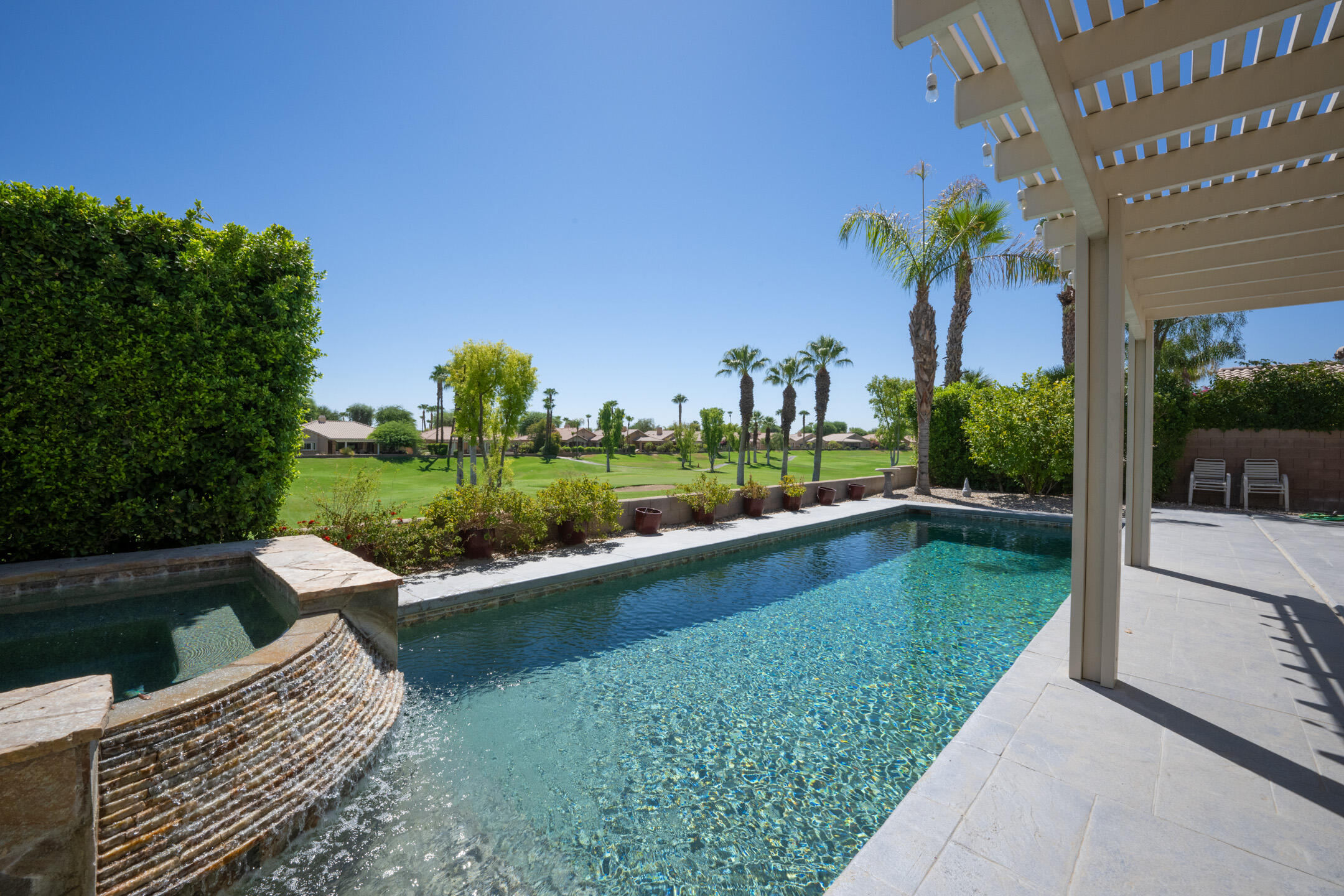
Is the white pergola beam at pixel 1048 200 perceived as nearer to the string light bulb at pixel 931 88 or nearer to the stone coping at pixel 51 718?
the string light bulb at pixel 931 88

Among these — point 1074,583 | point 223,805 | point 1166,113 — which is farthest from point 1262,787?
point 223,805

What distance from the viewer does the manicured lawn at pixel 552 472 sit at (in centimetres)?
1886

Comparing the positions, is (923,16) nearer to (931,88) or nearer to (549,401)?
(931,88)

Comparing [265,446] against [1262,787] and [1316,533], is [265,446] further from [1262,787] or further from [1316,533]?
[1316,533]

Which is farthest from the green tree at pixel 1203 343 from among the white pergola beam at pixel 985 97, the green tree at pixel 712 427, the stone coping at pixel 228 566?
the stone coping at pixel 228 566

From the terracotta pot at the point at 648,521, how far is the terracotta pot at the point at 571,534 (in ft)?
5.16

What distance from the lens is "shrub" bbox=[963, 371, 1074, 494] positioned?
1399cm

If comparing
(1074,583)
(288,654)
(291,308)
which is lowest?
(288,654)

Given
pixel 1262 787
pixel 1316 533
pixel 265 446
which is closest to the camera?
pixel 1262 787

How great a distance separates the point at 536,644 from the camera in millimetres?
5203

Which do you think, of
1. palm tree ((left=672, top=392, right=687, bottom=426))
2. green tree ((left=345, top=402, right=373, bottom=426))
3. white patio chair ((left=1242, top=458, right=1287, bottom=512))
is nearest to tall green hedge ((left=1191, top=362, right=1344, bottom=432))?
white patio chair ((left=1242, top=458, right=1287, bottom=512))

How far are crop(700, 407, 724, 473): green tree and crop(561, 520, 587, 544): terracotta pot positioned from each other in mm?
33711

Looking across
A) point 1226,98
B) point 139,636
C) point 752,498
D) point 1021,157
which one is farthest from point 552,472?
point 1226,98

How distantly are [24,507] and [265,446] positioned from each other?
198 centimetres
